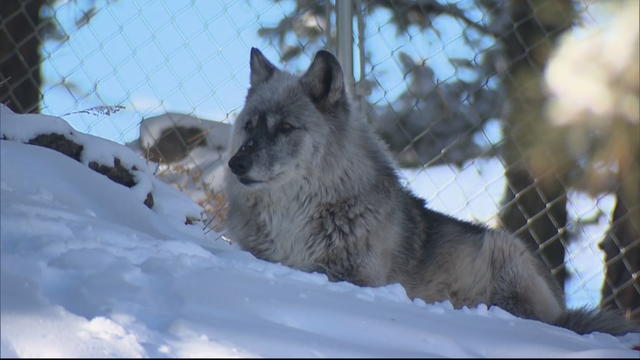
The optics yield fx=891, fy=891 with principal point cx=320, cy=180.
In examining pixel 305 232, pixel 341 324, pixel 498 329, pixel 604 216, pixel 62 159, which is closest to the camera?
pixel 341 324

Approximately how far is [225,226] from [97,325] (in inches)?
86.6

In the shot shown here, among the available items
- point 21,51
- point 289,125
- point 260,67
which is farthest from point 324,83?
point 21,51

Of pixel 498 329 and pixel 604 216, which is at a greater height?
pixel 604 216

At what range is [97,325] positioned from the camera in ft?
6.77

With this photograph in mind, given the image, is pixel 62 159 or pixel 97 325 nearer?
pixel 97 325

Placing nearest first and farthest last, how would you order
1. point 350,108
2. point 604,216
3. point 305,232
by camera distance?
point 305,232 < point 350,108 < point 604,216

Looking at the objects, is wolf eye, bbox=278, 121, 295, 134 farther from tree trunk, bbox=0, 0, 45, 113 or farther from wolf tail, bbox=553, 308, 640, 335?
tree trunk, bbox=0, 0, 45, 113

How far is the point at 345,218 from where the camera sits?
12.9 ft

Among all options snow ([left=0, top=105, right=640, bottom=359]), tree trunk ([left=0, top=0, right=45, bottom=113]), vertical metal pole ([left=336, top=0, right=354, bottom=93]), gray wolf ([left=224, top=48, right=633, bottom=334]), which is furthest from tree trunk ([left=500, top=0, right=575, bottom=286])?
tree trunk ([left=0, top=0, right=45, bottom=113])

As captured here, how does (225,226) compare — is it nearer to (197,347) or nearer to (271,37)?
(271,37)

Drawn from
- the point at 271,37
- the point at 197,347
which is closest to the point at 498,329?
the point at 197,347

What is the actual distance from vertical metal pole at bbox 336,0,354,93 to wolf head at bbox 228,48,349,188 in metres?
0.65

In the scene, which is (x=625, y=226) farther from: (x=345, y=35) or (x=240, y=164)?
(x=240, y=164)

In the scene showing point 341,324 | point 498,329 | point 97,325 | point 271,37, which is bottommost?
point 498,329
